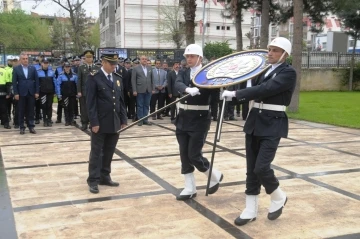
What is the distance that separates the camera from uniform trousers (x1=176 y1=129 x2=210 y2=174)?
491 cm

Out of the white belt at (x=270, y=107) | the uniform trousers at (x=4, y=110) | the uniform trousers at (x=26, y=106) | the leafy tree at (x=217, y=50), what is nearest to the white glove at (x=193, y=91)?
the white belt at (x=270, y=107)

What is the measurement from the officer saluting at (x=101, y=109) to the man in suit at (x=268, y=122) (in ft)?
6.22

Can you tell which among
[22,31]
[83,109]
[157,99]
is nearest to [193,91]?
[83,109]

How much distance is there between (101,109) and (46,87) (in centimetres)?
644

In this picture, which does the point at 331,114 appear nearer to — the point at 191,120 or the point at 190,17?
the point at 190,17

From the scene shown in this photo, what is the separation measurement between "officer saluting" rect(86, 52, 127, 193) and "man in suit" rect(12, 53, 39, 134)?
5046 millimetres

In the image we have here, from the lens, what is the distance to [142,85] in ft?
38.5

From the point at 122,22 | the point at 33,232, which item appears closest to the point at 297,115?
the point at 33,232

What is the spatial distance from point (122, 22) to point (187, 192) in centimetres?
5426

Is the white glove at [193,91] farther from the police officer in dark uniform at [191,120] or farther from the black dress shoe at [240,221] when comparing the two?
the black dress shoe at [240,221]

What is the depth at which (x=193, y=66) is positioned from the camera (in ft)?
16.4

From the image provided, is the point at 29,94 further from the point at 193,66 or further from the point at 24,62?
the point at 193,66

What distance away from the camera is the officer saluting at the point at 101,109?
5.45 m

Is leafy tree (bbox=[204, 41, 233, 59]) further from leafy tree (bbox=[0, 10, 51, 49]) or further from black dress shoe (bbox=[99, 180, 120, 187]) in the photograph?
black dress shoe (bbox=[99, 180, 120, 187])
